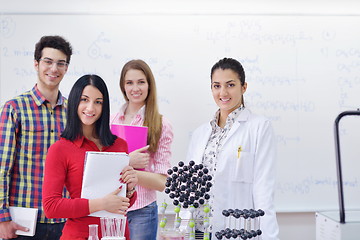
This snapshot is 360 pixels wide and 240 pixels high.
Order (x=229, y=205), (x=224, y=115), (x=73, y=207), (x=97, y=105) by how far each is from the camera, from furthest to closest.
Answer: (x=224, y=115)
(x=229, y=205)
(x=97, y=105)
(x=73, y=207)

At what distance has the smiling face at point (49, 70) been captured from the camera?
1.96 m

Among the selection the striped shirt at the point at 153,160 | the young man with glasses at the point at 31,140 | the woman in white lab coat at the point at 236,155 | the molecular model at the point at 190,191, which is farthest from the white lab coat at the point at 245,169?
the young man with glasses at the point at 31,140

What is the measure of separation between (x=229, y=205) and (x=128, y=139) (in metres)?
0.59

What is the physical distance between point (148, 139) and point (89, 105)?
668mm

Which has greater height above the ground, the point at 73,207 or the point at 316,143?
the point at 316,143

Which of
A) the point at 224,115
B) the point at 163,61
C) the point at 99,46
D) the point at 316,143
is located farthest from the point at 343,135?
the point at 99,46

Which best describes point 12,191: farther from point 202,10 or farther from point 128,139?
point 202,10

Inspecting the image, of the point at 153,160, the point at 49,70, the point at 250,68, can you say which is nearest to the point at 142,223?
the point at 153,160

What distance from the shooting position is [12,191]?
1876 mm

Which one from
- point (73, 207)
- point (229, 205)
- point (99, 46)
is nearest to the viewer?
point (73, 207)

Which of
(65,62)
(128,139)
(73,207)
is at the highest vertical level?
(65,62)

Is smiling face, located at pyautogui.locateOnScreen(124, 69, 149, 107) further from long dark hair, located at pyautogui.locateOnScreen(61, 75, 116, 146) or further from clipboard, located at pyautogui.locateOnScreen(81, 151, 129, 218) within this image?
clipboard, located at pyautogui.locateOnScreen(81, 151, 129, 218)

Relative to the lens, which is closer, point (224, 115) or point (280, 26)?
point (224, 115)

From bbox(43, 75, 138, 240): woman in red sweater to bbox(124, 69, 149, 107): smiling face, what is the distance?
0.59 metres
